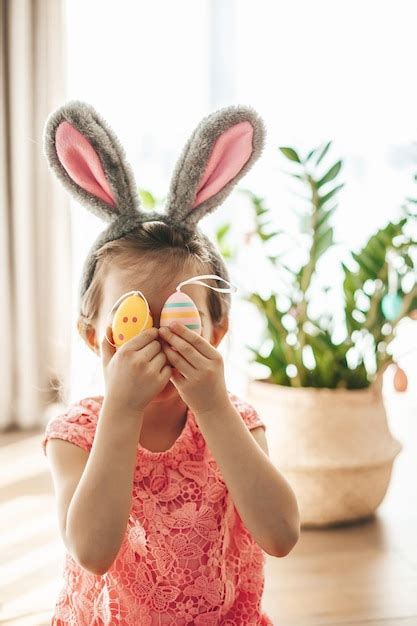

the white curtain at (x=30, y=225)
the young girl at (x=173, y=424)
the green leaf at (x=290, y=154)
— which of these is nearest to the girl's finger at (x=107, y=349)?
the young girl at (x=173, y=424)

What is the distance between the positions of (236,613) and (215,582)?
0.23 ft

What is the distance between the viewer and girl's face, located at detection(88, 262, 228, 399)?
984 millimetres

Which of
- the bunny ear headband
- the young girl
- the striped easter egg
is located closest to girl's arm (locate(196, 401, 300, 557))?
the young girl

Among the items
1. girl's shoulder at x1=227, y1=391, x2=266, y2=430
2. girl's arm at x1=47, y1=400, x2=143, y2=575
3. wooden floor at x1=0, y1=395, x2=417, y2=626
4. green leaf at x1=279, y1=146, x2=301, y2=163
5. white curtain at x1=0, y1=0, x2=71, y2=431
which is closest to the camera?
girl's arm at x1=47, y1=400, x2=143, y2=575

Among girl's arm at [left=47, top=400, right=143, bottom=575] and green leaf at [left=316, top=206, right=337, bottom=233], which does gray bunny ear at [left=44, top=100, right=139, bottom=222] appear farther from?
green leaf at [left=316, top=206, right=337, bottom=233]

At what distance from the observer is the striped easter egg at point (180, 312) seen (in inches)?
36.6

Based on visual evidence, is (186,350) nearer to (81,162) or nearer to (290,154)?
(81,162)

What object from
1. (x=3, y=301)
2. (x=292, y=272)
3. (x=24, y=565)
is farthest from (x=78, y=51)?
(x=24, y=565)

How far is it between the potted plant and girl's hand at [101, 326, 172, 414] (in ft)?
2.79

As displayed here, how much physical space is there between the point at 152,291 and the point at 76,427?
21 centimetres

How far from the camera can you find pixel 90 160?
3.42 feet

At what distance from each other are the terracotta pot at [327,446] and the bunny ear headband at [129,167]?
74 centimetres

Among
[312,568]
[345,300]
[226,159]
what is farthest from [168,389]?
[345,300]

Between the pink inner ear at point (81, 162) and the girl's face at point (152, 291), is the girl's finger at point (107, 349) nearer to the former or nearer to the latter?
the girl's face at point (152, 291)
